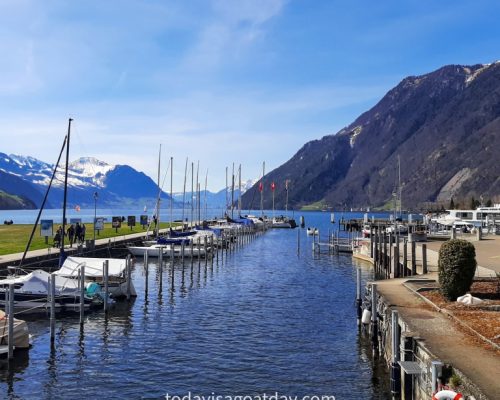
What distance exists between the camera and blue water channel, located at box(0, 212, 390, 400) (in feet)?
74.8

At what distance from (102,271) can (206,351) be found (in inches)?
638

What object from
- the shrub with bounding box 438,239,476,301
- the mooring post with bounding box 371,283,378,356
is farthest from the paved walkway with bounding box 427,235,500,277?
the mooring post with bounding box 371,283,378,356

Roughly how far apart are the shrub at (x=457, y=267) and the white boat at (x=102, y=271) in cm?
2544

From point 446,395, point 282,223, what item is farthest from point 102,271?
point 282,223

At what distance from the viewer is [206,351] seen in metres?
28.0

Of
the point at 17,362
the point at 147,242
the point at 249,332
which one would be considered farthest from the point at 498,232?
the point at 17,362

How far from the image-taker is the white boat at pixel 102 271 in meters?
40.8

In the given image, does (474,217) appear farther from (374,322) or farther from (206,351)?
(206,351)

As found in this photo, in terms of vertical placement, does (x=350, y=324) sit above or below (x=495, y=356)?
below

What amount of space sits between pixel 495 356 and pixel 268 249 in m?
79.7

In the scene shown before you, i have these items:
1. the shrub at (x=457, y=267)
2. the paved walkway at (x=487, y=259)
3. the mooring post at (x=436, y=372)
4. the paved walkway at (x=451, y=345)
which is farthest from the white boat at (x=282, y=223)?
the mooring post at (x=436, y=372)

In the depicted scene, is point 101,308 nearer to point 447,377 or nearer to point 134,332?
point 134,332

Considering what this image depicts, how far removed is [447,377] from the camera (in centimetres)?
1605

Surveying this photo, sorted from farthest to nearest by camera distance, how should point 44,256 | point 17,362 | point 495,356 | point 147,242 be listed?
point 147,242 → point 44,256 → point 17,362 → point 495,356
